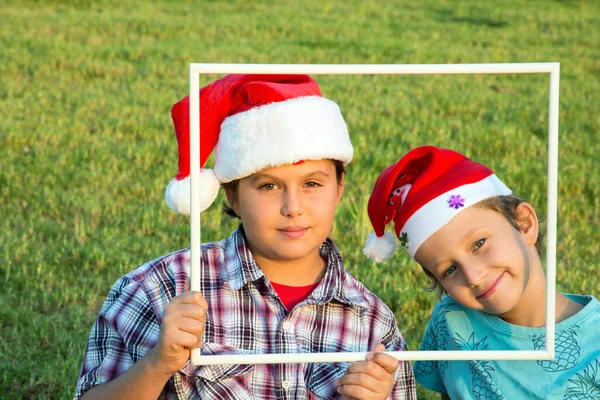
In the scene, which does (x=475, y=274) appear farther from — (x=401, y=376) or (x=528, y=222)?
(x=401, y=376)

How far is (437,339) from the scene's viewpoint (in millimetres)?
3215

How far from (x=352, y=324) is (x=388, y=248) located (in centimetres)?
32

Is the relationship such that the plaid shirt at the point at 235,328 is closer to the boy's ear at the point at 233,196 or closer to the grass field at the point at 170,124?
the boy's ear at the point at 233,196

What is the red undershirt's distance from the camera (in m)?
2.93

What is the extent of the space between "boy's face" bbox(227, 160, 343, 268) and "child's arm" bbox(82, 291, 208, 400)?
40cm

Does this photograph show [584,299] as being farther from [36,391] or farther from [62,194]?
[62,194]

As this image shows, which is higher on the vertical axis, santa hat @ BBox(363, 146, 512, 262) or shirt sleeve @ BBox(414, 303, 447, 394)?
santa hat @ BBox(363, 146, 512, 262)

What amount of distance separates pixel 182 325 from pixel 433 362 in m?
1.26

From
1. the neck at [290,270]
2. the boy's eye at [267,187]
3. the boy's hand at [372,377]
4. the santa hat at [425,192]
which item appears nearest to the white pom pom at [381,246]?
the santa hat at [425,192]

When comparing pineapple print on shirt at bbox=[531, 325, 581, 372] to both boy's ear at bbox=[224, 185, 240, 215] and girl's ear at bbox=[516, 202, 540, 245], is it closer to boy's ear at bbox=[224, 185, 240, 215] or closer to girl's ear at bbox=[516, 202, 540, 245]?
girl's ear at bbox=[516, 202, 540, 245]

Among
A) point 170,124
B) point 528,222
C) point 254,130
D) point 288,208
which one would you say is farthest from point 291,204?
point 170,124

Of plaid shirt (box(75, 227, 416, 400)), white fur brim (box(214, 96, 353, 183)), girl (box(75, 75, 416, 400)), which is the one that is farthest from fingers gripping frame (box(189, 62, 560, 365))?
plaid shirt (box(75, 227, 416, 400))

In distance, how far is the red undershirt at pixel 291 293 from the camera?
2.93 meters

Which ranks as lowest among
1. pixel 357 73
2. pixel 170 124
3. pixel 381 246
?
pixel 381 246
